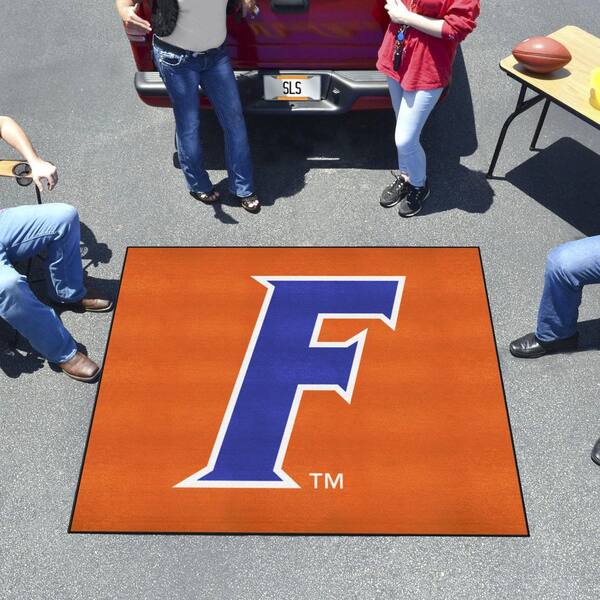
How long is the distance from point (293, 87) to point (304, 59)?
0.56 feet

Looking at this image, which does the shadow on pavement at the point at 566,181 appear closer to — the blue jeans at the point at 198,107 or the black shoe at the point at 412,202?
the black shoe at the point at 412,202

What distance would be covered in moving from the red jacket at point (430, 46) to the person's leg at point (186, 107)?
1019mm

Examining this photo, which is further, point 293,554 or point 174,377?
point 174,377

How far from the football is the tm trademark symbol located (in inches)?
94.4

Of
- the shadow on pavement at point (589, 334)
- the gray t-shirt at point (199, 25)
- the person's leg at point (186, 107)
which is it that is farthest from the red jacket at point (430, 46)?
the shadow on pavement at point (589, 334)

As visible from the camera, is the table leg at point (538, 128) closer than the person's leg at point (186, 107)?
No

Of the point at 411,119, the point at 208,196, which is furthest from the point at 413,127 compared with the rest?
the point at 208,196

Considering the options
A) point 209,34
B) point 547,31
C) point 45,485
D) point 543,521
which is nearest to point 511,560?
point 543,521

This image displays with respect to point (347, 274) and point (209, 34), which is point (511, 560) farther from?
point (209, 34)

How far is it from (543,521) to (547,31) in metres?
3.93

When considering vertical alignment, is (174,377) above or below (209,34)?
below

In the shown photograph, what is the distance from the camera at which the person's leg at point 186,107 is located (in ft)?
11.6

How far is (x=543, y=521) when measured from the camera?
304 cm

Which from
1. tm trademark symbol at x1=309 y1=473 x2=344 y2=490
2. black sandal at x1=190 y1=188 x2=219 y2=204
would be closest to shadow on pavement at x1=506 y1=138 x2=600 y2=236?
black sandal at x1=190 y1=188 x2=219 y2=204
